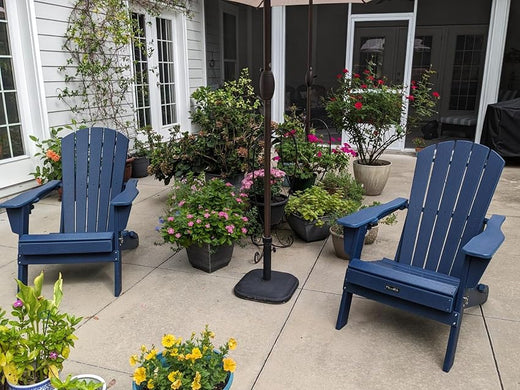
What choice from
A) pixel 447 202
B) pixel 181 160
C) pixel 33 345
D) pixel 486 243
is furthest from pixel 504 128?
pixel 33 345

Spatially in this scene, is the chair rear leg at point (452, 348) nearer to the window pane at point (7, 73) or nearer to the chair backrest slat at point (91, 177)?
the chair backrest slat at point (91, 177)

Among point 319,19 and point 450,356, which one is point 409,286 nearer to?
point 450,356

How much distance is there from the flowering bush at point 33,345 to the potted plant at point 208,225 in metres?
1.24

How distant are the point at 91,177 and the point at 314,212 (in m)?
1.67

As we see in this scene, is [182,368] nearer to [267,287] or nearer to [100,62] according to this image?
[267,287]

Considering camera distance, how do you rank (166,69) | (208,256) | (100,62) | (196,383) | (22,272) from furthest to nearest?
(166,69) < (100,62) < (208,256) < (22,272) < (196,383)

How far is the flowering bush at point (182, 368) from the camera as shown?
1398mm

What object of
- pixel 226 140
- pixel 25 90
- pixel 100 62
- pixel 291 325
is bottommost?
pixel 291 325

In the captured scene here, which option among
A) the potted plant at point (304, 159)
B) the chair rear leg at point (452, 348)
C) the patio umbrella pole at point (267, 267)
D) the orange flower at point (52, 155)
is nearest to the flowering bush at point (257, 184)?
the potted plant at point (304, 159)

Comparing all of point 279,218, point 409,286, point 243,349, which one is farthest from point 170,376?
point 279,218

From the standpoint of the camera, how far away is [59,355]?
1.50 metres

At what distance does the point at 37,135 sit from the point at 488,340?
4467 mm

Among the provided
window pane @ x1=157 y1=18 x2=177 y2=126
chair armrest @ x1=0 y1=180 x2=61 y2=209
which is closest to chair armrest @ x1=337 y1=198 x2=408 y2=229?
chair armrest @ x1=0 y1=180 x2=61 y2=209

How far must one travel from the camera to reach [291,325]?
7.61ft
